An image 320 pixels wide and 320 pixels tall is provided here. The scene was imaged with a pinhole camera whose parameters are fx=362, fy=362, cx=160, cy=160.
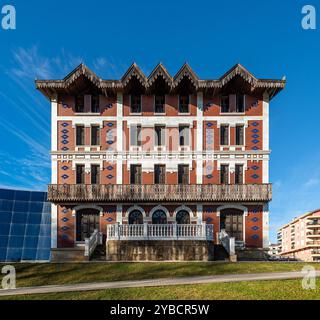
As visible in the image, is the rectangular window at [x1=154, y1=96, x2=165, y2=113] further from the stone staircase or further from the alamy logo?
the alamy logo

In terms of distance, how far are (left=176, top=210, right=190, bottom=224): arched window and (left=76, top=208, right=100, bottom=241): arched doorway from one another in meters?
5.91

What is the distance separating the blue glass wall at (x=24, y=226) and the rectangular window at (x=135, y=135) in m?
17.7

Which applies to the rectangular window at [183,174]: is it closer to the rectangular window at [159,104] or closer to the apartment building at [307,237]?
the rectangular window at [159,104]

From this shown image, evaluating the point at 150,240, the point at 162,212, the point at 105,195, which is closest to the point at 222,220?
the point at 162,212

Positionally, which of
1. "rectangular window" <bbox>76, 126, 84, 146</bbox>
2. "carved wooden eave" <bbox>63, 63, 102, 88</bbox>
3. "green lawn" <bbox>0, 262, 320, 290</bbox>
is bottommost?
"green lawn" <bbox>0, 262, 320, 290</bbox>

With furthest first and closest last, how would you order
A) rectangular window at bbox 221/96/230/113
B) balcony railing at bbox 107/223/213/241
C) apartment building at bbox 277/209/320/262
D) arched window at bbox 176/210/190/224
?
1. apartment building at bbox 277/209/320/262
2. rectangular window at bbox 221/96/230/113
3. arched window at bbox 176/210/190/224
4. balcony railing at bbox 107/223/213/241

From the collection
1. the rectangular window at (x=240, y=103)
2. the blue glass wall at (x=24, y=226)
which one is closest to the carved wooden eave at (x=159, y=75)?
the rectangular window at (x=240, y=103)

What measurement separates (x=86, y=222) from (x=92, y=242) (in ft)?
9.44

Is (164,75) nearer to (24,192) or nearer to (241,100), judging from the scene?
(241,100)

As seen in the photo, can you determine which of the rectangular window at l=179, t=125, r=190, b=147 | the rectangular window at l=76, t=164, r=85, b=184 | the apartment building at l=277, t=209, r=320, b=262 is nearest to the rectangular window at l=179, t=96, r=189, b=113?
the rectangular window at l=179, t=125, r=190, b=147

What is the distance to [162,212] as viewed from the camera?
2673 cm

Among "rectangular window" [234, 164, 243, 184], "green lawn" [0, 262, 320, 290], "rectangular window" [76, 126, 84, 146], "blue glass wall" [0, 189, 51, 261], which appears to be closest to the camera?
"green lawn" [0, 262, 320, 290]

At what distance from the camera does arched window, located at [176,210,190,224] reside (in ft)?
87.4
